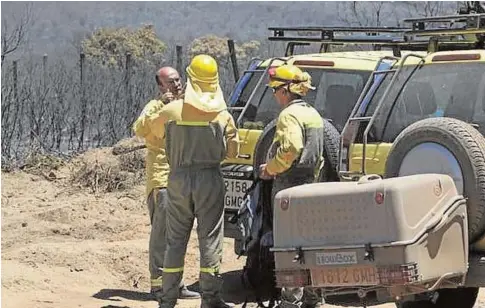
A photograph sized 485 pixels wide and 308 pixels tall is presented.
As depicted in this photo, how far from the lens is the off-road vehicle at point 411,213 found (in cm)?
597

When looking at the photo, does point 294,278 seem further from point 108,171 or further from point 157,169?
point 108,171

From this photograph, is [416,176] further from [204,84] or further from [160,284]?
[160,284]

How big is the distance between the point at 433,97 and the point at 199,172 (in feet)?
6.00

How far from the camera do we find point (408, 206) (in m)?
5.97

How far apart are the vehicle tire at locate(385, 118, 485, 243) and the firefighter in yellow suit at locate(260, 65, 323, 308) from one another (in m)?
0.69

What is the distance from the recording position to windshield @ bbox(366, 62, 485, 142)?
7250 mm

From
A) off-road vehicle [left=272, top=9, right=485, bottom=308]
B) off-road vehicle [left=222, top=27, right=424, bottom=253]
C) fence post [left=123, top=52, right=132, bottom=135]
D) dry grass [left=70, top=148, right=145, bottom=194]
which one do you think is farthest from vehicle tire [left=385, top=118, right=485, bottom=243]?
fence post [left=123, top=52, right=132, bottom=135]

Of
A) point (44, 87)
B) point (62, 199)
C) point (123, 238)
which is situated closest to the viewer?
point (123, 238)

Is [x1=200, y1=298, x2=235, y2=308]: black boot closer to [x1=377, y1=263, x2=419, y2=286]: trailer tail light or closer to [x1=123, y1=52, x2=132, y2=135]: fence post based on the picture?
[x1=377, y1=263, x2=419, y2=286]: trailer tail light

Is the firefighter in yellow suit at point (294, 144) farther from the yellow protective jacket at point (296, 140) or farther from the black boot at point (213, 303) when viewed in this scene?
the black boot at point (213, 303)

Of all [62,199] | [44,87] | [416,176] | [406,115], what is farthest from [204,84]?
[44,87]

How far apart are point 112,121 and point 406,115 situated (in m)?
10.9

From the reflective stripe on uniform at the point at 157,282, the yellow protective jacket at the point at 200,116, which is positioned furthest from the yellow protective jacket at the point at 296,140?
the reflective stripe on uniform at the point at 157,282

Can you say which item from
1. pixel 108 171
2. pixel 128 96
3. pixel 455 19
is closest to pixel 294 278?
pixel 455 19
